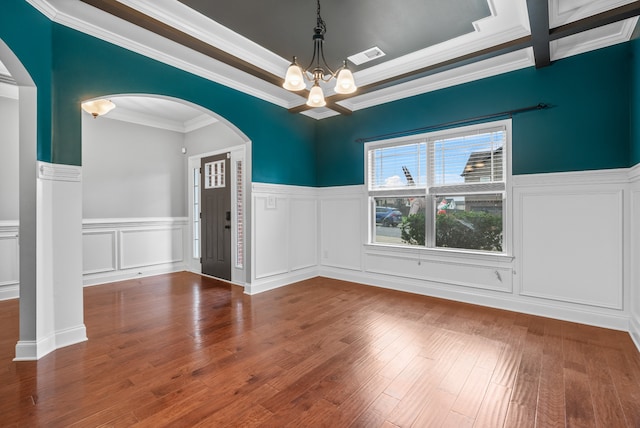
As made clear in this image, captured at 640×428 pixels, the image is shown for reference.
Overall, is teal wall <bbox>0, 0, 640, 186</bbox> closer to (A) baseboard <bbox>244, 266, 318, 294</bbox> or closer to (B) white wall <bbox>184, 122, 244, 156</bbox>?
(B) white wall <bbox>184, 122, 244, 156</bbox>

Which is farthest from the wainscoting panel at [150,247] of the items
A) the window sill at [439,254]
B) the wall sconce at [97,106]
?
the window sill at [439,254]

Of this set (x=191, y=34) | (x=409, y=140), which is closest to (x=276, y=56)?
(x=191, y=34)

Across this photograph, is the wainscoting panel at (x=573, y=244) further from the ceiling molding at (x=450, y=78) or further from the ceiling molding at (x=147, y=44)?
the ceiling molding at (x=147, y=44)

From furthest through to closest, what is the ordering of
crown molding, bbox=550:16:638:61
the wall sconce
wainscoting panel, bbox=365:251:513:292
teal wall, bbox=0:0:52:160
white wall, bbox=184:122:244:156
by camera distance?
1. white wall, bbox=184:122:244:156
2. the wall sconce
3. wainscoting panel, bbox=365:251:513:292
4. crown molding, bbox=550:16:638:61
5. teal wall, bbox=0:0:52:160

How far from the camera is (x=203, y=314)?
353cm

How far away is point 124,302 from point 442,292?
4.30 meters

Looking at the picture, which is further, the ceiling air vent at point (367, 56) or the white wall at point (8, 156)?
the white wall at point (8, 156)

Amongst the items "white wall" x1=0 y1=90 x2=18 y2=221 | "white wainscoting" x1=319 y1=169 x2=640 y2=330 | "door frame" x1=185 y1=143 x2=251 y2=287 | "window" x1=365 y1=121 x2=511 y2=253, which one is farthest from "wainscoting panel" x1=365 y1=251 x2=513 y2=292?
"white wall" x1=0 y1=90 x2=18 y2=221

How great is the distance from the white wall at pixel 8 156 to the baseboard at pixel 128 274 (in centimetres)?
132

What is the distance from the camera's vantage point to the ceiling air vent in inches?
133

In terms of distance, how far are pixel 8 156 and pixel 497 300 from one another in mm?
6833

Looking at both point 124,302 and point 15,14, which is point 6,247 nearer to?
point 124,302

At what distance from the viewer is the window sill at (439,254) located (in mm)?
3680

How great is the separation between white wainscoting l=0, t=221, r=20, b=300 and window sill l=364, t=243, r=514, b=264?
5037 mm
